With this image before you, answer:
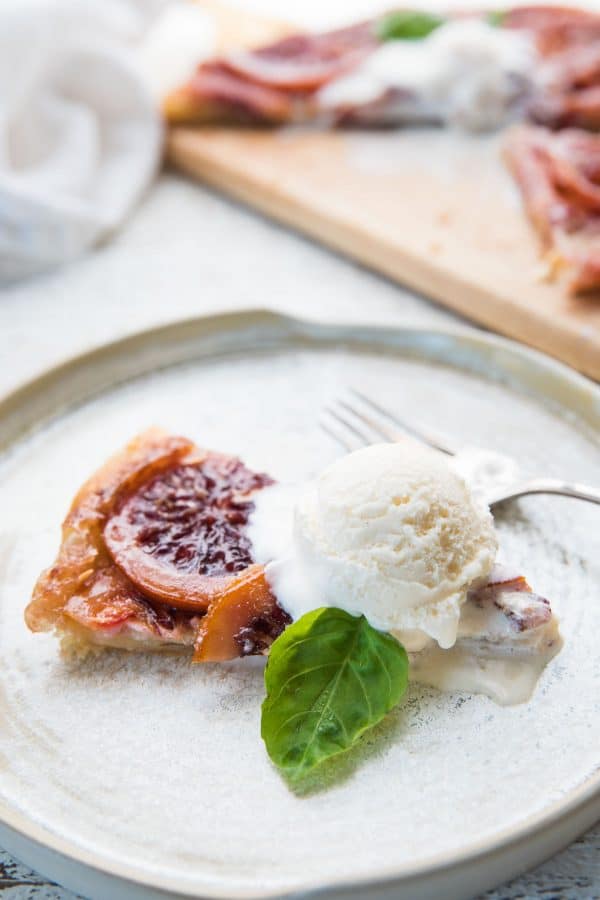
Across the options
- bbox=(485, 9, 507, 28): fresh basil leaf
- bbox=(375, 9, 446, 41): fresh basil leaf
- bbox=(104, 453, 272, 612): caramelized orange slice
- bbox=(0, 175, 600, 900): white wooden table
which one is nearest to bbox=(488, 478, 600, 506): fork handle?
bbox=(104, 453, 272, 612): caramelized orange slice

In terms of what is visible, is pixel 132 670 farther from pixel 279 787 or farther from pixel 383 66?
pixel 383 66

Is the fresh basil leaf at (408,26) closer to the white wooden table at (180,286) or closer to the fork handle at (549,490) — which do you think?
the white wooden table at (180,286)

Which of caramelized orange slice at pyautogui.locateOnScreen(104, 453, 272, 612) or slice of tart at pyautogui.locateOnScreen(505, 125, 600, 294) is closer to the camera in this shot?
caramelized orange slice at pyautogui.locateOnScreen(104, 453, 272, 612)

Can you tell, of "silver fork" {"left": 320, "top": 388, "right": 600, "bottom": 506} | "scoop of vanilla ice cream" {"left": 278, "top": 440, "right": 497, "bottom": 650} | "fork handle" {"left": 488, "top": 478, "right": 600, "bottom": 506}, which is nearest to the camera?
"scoop of vanilla ice cream" {"left": 278, "top": 440, "right": 497, "bottom": 650}

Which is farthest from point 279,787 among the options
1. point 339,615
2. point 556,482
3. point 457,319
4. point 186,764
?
point 457,319

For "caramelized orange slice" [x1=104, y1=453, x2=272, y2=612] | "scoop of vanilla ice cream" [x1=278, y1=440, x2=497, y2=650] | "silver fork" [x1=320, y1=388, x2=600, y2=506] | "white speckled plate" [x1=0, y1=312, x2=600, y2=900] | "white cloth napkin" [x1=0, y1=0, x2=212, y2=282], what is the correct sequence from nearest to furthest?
"white speckled plate" [x1=0, y1=312, x2=600, y2=900]
"scoop of vanilla ice cream" [x1=278, y1=440, x2=497, y2=650]
"caramelized orange slice" [x1=104, y1=453, x2=272, y2=612]
"silver fork" [x1=320, y1=388, x2=600, y2=506]
"white cloth napkin" [x1=0, y1=0, x2=212, y2=282]

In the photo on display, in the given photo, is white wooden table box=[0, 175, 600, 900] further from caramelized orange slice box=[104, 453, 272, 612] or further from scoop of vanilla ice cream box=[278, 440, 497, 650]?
scoop of vanilla ice cream box=[278, 440, 497, 650]
